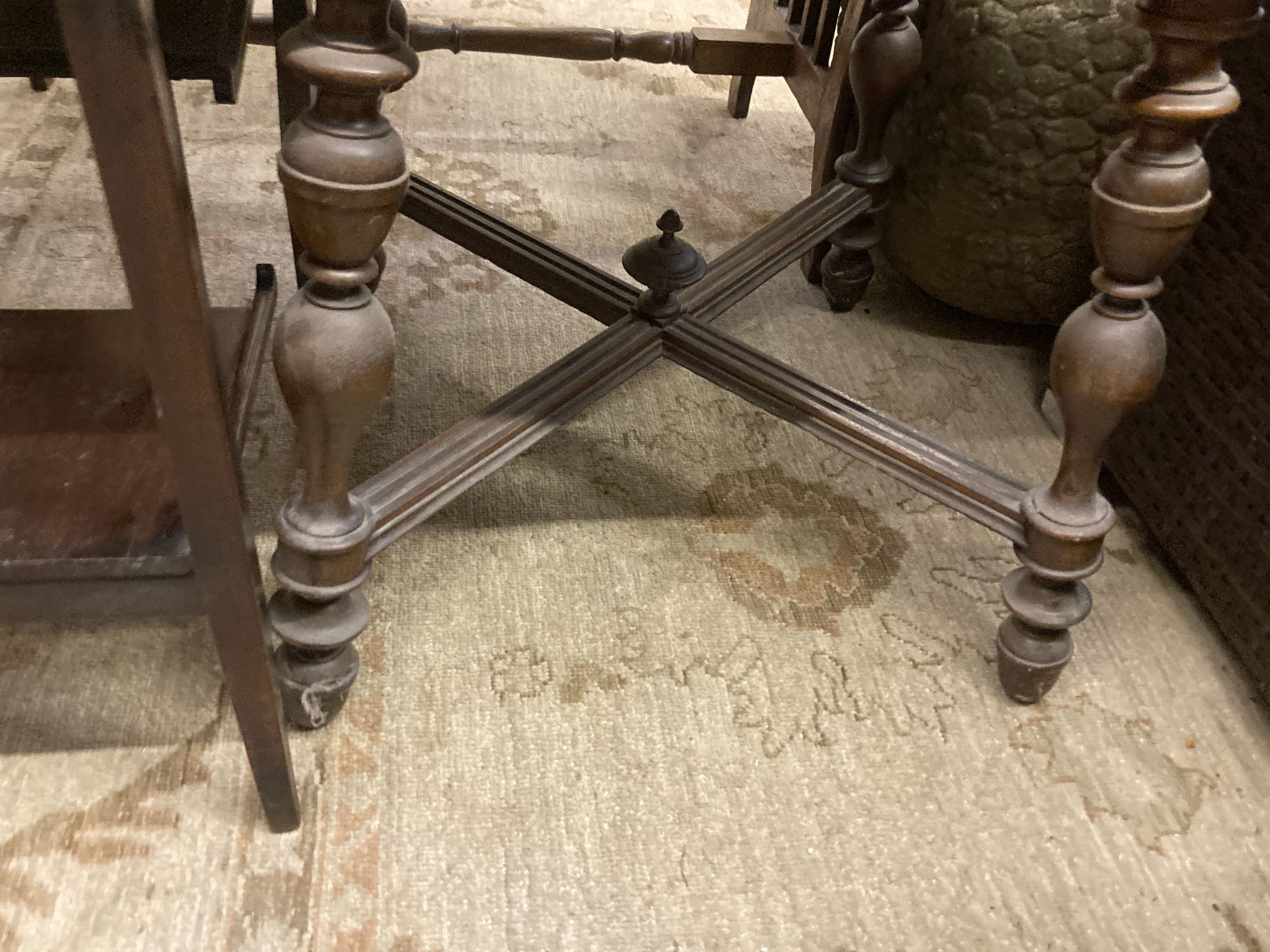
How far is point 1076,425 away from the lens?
691mm

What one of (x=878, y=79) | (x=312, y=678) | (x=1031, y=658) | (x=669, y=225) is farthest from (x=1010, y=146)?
(x=312, y=678)

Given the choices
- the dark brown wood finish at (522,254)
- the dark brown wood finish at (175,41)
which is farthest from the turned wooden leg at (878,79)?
the dark brown wood finish at (175,41)

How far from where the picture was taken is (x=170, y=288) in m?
0.44

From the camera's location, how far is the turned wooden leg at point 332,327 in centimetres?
50

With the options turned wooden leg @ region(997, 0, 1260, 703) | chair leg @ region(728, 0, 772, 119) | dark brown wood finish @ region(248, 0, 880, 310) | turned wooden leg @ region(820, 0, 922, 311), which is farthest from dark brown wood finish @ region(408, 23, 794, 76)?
turned wooden leg @ region(997, 0, 1260, 703)

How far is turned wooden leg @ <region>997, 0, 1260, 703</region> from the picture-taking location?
0.60 metres

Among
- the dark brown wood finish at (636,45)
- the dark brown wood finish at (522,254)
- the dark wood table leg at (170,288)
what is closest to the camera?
the dark wood table leg at (170,288)

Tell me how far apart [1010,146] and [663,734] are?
62 centimetres

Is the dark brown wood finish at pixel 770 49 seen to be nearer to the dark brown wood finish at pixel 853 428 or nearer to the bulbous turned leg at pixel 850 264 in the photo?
the bulbous turned leg at pixel 850 264

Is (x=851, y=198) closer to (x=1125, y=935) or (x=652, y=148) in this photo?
(x=652, y=148)

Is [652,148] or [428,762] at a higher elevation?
[428,762]

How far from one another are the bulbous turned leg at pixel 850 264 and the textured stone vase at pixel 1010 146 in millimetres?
29

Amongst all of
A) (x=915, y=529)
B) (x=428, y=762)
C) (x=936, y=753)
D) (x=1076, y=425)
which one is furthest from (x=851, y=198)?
(x=428, y=762)

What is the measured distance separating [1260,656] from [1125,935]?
25 centimetres
